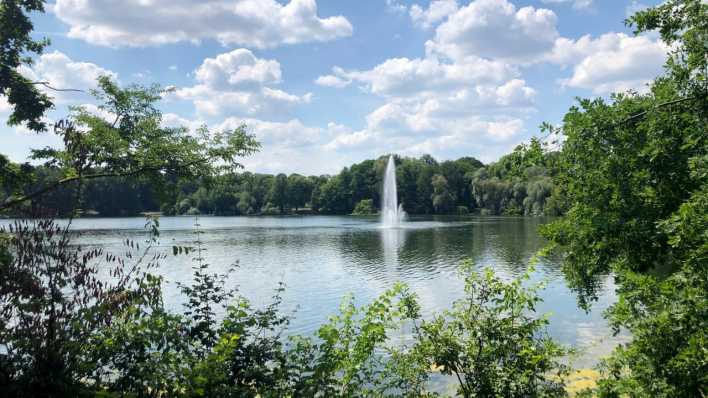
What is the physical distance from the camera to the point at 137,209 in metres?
118

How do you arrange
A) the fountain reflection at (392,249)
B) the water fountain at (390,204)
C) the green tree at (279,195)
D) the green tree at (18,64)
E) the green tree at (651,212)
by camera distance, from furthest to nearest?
the green tree at (279,195), the water fountain at (390,204), the fountain reflection at (392,249), the green tree at (18,64), the green tree at (651,212)

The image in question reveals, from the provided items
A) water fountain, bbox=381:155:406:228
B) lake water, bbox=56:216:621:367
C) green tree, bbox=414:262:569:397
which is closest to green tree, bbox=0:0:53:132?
lake water, bbox=56:216:621:367

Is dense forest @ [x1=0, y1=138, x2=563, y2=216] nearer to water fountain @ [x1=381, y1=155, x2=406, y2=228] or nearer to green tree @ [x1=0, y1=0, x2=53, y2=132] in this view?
water fountain @ [x1=381, y1=155, x2=406, y2=228]

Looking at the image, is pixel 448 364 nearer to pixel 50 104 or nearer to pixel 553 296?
pixel 50 104

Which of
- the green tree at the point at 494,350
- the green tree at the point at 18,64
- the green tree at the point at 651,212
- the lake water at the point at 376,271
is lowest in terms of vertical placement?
the lake water at the point at 376,271

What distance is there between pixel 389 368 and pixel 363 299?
1384cm

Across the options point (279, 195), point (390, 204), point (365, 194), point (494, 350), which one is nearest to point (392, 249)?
point (494, 350)

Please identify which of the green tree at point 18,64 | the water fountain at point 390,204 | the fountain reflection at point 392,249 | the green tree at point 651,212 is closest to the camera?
the green tree at point 651,212

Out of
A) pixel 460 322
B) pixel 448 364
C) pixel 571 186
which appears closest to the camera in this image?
pixel 448 364

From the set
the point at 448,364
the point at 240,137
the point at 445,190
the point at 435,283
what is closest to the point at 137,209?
the point at 445,190

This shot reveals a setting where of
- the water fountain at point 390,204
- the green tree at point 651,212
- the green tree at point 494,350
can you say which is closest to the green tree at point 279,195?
the water fountain at point 390,204

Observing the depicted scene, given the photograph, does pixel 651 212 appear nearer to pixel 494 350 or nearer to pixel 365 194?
pixel 494 350

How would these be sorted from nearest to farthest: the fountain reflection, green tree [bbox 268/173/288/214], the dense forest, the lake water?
the lake water → the fountain reflection → the dense forest → green tree [bbox 268/173/288/214]

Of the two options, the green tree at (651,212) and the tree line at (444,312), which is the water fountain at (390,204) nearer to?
the green tree at (651,212)
